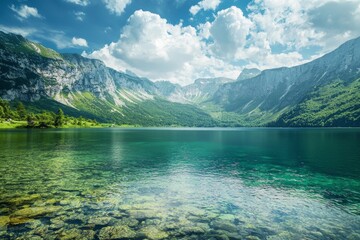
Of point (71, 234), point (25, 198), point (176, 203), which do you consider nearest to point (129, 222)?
point (71, 234)

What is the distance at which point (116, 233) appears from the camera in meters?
19.7

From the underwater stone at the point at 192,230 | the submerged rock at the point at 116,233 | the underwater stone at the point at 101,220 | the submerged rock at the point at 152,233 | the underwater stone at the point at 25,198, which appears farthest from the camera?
the underwater stone at the point at 25,198

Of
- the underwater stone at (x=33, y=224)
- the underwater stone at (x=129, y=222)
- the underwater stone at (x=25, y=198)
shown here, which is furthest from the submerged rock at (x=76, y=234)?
the underwater stone at (x=25, y=198)

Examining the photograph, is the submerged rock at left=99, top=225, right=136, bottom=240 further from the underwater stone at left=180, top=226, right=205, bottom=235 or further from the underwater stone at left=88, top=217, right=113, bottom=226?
the underwater stone at left=180, top=226, right=205, bottom=235

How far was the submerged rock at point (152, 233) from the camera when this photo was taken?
63.8ft

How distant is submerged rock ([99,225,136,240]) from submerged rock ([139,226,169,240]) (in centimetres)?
81

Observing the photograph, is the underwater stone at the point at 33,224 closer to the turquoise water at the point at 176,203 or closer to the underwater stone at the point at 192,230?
the turquoise water at the point at 176,203

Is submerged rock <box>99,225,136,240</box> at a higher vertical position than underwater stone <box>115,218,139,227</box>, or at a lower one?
higher

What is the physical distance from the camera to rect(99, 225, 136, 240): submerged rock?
19.1 m

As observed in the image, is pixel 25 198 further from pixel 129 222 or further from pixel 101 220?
pixel 129 222

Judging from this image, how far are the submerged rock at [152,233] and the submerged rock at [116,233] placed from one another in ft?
2.67

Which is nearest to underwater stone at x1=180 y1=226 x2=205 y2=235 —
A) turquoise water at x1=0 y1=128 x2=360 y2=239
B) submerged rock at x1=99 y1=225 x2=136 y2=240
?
turquoise water at x1=0 y1=128 x2=360 y2=239

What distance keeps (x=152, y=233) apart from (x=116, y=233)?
2854 millimetres

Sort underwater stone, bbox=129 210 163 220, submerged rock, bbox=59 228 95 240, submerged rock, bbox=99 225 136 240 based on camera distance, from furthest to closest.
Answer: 1. underwater stone, bbox=129 210 163 220
2. submerged rock, bbox=99 225 136 240
3. submerged rock, bbox=59 228 95 240
